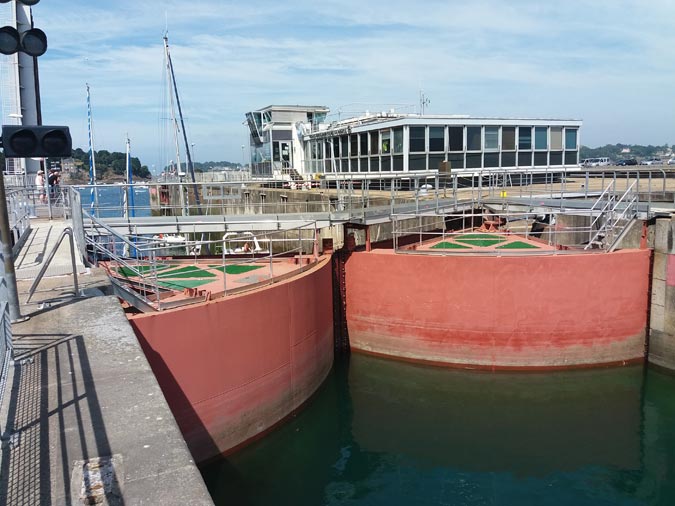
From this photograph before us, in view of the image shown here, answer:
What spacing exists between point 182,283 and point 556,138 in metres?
20.8

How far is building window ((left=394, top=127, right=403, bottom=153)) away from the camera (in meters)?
24.1

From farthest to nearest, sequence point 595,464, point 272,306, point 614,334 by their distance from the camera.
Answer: point 614,334 < point 272,306 < point 595,464

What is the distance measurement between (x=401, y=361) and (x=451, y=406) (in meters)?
2.67

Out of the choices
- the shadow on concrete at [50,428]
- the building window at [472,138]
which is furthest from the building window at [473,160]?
the shadow on concrete at [50,428]

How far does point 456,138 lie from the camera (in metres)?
24.4

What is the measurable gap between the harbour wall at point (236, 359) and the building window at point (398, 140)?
12796 mm

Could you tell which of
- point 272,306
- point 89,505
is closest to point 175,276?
point 272,306

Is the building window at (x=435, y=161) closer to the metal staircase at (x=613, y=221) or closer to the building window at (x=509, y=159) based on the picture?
the building window at (x=509, y=159)

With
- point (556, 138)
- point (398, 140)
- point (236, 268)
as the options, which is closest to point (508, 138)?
point (556, 138)

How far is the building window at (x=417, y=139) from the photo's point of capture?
23.9m

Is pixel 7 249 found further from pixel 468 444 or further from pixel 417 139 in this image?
pixel 417 139

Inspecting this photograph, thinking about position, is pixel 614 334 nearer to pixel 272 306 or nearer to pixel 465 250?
pixel 465 250

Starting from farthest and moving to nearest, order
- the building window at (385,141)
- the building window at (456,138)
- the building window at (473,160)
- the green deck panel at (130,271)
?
1. the building window at (385,141)
2. the building window at (473,160)
3. the building window at (456,138)
4. the green deck panel at (130,271)

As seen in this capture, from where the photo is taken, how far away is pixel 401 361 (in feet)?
49.4
